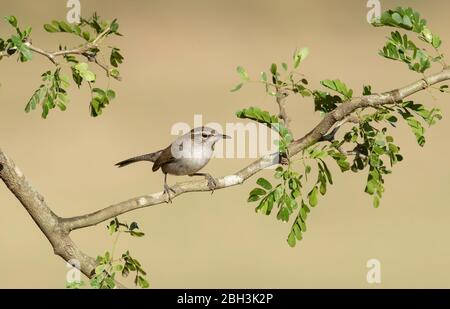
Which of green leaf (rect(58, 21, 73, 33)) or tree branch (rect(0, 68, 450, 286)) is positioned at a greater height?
Result: green leaf (rect(58, 21, 73, 33))

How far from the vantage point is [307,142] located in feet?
12.4

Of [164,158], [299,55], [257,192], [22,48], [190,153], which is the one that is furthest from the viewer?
[164,158]

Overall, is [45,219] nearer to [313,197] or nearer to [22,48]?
[22,48]

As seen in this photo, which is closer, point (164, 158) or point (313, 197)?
point (313, 197)

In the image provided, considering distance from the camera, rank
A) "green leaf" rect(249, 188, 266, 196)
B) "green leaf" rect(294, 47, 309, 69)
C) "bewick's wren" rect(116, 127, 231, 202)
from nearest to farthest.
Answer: "green leaf" rect(249, 188, 266, 196), "green leaf" rect(294, 47, 309, 69), "bewick's wren" rect(116, 127, 231, 202)

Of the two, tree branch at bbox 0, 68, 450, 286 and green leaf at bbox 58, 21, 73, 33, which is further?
green leaf at bbox 58, 21, 73, 33

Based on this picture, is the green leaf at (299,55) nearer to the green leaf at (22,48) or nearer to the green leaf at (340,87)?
the green leaf at (340,87)

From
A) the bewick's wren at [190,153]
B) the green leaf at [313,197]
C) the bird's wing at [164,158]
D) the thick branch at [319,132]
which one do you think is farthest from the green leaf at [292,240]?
the bird's wing at [164,158]

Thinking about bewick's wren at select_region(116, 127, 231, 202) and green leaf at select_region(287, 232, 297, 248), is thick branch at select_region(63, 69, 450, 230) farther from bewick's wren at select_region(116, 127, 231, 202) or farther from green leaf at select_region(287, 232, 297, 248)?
bewick's wren at select_region(116, 127, 231, 202)

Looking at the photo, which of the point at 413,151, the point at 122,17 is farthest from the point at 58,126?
the point at 413,151

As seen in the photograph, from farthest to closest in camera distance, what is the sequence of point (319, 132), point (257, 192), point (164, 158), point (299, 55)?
1. point (164, 158)
2. point (299, 55)
3. point (257, 192)
4. point (319, 132)

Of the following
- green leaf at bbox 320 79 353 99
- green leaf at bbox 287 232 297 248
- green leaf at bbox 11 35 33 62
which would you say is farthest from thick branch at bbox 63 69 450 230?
green leaf at bbox 11 35 33 62

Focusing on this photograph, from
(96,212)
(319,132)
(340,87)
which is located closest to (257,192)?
(319,132)

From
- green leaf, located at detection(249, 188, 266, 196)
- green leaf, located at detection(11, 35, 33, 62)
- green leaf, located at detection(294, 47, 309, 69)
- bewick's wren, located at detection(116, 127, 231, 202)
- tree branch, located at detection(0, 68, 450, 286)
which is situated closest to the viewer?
green leaf, located at detection(11, 35, 33, 62)
